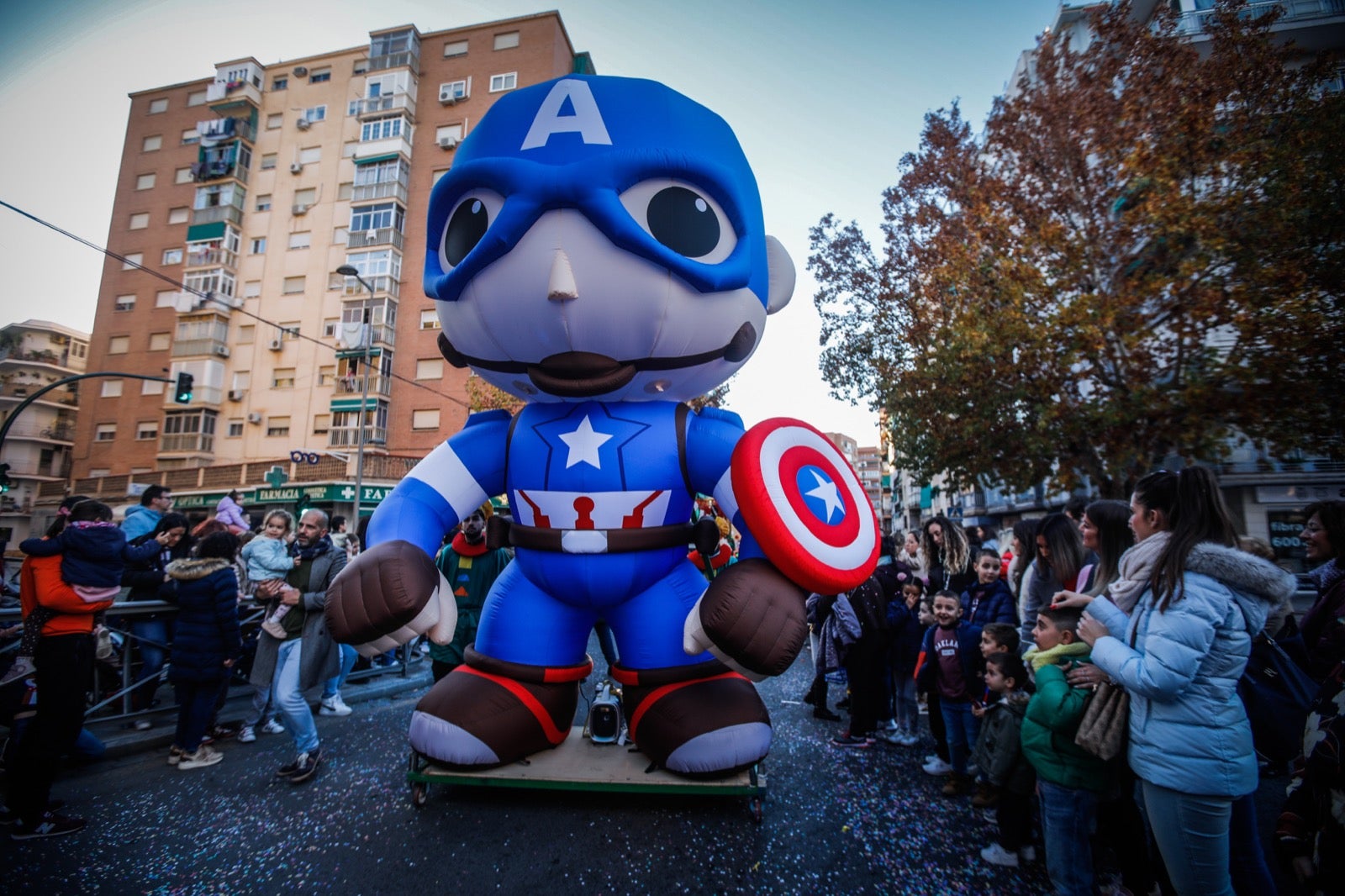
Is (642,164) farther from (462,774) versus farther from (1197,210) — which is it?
(1197,210)

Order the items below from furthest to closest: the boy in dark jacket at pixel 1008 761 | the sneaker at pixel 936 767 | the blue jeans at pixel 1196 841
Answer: the sneaker at pixel 936 767 → the boy in dark jacket at pixel 1008 761 → the blue jeans at pixel 1196 841

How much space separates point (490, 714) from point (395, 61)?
3405 cm

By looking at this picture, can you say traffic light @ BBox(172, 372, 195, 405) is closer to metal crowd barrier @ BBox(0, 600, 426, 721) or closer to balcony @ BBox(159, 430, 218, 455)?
metal crowd barrier @ BBox(0, 600, 426, 721)

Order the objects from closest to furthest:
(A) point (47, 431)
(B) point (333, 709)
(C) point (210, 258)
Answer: (B) point (333, 709), (C) point (210, 258), (A) point (47, 431)

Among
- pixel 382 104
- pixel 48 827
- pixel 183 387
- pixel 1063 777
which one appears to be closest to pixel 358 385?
pixel 183 387

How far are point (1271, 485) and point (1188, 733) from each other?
863 inches

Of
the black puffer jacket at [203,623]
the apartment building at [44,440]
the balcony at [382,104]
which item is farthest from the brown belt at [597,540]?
the balcony at [382,104]

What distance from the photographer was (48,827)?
2.95 m

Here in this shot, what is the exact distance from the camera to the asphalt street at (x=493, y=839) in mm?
2594

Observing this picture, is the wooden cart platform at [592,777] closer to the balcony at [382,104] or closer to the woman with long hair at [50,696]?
the woman with long hair at [50,696]

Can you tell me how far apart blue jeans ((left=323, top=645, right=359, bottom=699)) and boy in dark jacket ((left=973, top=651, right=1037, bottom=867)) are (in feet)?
15.5

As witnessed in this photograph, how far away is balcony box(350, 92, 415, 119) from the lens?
2791 centimetres

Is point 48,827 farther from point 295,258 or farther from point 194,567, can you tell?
point 295,258

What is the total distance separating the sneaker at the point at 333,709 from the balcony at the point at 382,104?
2976 cm
